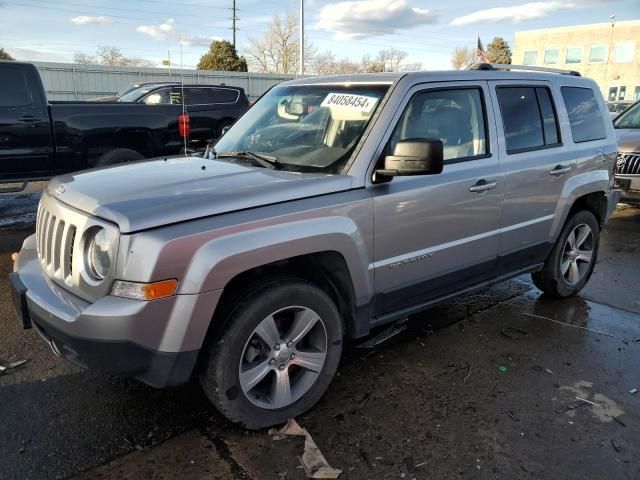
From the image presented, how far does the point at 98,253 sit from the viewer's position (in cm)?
247

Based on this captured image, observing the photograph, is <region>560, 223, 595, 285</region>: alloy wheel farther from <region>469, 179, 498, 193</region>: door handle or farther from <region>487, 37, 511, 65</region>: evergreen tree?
<region>487, 37, 511, 65</region>: evergreen tree

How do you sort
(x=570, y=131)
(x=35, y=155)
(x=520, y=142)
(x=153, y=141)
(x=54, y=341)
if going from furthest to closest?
(x=153, y=141), (x=35, y=155), (x=570, y=131), (x=520, y=142), (x=54, y=341)

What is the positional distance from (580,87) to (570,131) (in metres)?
0.54

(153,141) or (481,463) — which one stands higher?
(153,141)

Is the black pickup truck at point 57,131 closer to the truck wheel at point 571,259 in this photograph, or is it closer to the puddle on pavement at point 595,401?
the truck wheel at point 571,259

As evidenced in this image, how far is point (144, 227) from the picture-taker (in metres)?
2.34

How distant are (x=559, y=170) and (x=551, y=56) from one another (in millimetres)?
57632

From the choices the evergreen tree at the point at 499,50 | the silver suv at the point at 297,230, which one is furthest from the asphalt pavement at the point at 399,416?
the evergreen tree at the point at 499,50

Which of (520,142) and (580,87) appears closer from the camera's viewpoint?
(520,142)

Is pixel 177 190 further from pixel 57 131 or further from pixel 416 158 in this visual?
pixel 57 131

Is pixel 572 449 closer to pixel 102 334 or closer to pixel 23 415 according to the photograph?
pixel 102 334

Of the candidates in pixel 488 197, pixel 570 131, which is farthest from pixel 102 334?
pixel 570 131

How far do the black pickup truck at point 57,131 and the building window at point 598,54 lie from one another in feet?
178

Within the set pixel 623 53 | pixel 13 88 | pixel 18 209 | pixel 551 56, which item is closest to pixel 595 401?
pixel 13 88
